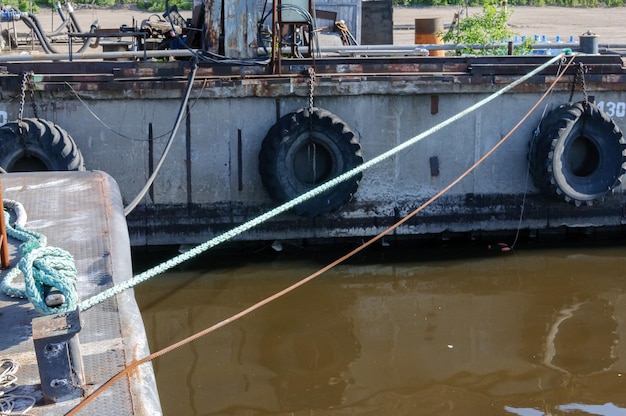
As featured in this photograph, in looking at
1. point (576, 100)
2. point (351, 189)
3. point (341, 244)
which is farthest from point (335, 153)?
point (576, 100)

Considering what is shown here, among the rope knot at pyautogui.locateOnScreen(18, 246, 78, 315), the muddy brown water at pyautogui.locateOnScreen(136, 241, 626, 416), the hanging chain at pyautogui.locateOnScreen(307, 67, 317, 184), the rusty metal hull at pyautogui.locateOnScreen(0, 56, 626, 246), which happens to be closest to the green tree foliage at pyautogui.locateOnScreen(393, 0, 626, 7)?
the rusty metal hull at pyautogui.locateOnScreen(0, 56, 626, 246)

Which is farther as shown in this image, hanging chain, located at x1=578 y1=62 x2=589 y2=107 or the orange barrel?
the orange barrel

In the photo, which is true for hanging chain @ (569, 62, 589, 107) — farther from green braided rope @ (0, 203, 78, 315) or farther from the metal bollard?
the metal bollard

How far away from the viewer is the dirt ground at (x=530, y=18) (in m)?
26.7

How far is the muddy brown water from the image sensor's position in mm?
6117

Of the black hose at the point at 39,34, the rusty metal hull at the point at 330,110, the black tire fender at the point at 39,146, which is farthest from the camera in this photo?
the black hose at the point at 39,34

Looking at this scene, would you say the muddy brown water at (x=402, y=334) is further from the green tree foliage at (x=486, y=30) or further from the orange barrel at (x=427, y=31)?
the orange barrel at (x=427, y=31)

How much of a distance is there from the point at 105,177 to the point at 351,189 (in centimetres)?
405

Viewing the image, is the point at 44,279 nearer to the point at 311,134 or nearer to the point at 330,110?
the point at 311,134

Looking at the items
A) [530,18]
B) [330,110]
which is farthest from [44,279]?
[530,18]

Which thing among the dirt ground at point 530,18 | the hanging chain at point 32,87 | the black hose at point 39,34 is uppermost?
the dirt ground at point 530,18

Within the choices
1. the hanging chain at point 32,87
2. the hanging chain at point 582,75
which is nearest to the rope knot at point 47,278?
the hanging chain at point 32,87

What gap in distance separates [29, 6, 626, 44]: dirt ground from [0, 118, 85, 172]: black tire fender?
1671 centimetres

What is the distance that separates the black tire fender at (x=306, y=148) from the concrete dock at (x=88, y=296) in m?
3.78
